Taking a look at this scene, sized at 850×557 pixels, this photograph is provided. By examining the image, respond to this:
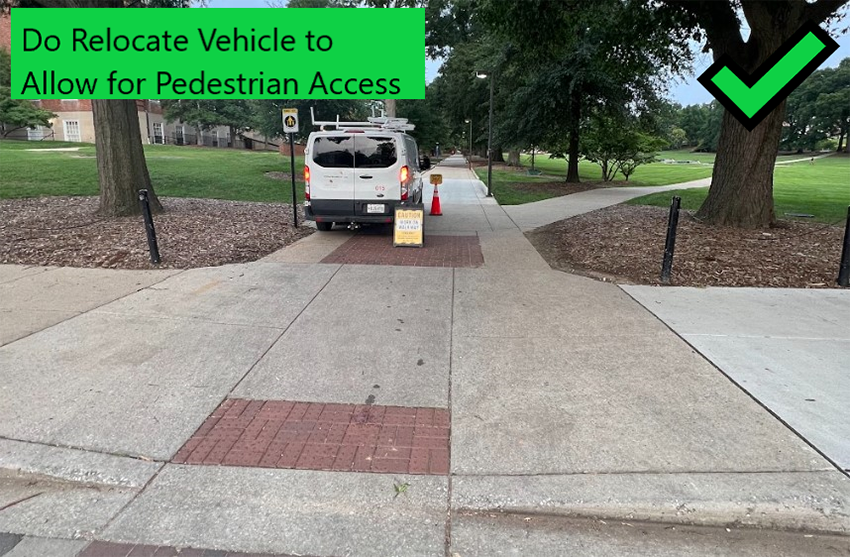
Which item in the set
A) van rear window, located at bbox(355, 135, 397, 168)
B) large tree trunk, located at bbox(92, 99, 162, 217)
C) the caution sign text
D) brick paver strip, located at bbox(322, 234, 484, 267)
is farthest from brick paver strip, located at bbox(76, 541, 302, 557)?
large tree trunk, located at bbox(92, 99, 162, 217)

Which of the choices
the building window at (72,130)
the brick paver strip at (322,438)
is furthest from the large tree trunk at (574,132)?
the building window at (72,130)

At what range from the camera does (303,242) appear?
31.9 feet

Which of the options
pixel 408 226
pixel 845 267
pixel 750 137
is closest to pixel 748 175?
pixel 750 137

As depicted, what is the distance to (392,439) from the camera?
338cm

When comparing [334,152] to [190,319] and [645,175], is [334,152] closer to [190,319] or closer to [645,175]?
[190,319]

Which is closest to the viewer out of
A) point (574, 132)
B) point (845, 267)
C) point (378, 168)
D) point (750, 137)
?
point (845, 267)

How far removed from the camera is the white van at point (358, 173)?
972 cm

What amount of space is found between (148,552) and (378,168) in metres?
7.93

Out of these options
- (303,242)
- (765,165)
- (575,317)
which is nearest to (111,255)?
(303,242)

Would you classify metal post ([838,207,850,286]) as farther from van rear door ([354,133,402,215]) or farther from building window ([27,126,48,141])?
building window ([27,126,48,141])

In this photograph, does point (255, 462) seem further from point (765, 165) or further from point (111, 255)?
point (765, 165)

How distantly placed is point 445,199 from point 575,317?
1362 cm

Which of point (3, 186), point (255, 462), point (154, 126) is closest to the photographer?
point (255, 462)

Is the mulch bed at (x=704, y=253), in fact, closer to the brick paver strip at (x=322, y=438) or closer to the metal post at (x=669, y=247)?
the metal post at (x=669, y=247)
